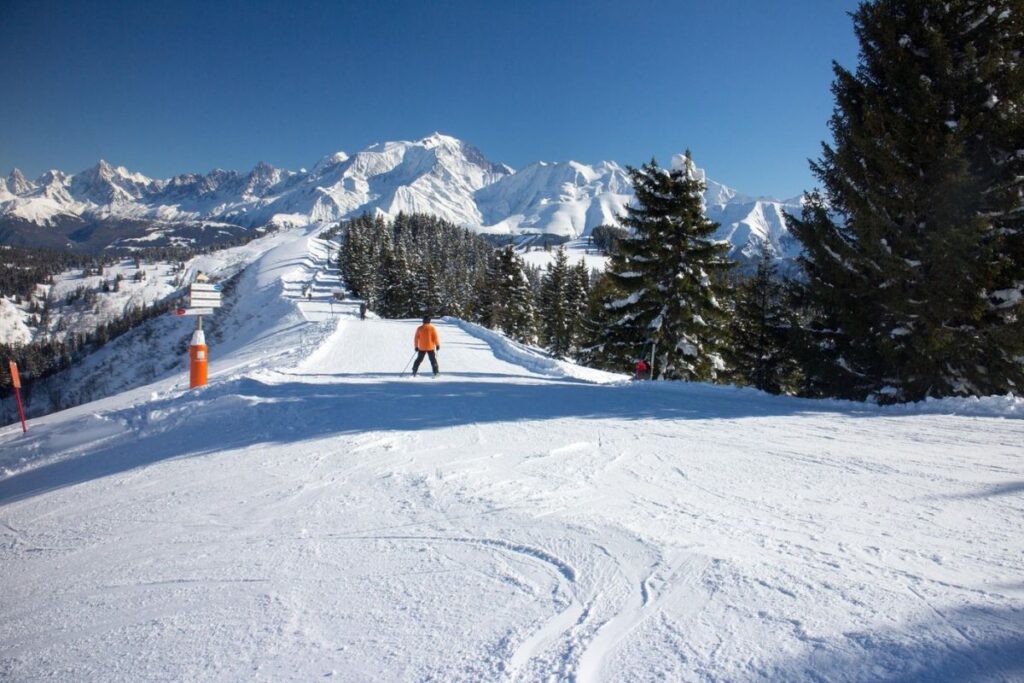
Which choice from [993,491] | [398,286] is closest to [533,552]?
[993,491]

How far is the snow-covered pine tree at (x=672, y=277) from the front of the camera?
61.1ft

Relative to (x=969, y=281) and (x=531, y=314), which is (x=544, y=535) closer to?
(x=969, y=281)

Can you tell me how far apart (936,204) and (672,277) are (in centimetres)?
974

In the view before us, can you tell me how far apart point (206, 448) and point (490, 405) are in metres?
4.52

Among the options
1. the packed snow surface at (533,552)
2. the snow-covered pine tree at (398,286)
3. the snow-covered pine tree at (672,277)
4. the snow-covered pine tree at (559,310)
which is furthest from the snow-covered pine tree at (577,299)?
the packed snow surface at (533,552)

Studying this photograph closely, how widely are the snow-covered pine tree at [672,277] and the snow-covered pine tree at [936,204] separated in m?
7.61

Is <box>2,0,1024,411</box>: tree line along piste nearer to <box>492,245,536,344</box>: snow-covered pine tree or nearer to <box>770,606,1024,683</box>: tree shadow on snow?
<box>770,606,1024,683</box>: tree shadow on snow

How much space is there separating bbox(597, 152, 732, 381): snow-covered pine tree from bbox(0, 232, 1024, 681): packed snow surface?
1147 centimetres

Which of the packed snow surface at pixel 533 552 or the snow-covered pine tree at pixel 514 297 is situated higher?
the snow-covered pine tree at pixel 514 297

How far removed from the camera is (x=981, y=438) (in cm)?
557

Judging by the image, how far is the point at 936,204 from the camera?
364 inches

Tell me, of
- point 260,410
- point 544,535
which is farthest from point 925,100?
point 260,410

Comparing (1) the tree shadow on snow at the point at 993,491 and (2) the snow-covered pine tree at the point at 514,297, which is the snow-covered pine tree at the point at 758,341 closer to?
(1) the tree shadow on snow at the point at 993,491

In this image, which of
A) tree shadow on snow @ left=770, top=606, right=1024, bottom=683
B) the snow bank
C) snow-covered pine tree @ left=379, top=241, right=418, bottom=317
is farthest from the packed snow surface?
snow-covered pine tree @ left=379, top=241, right=418, bottom=317
